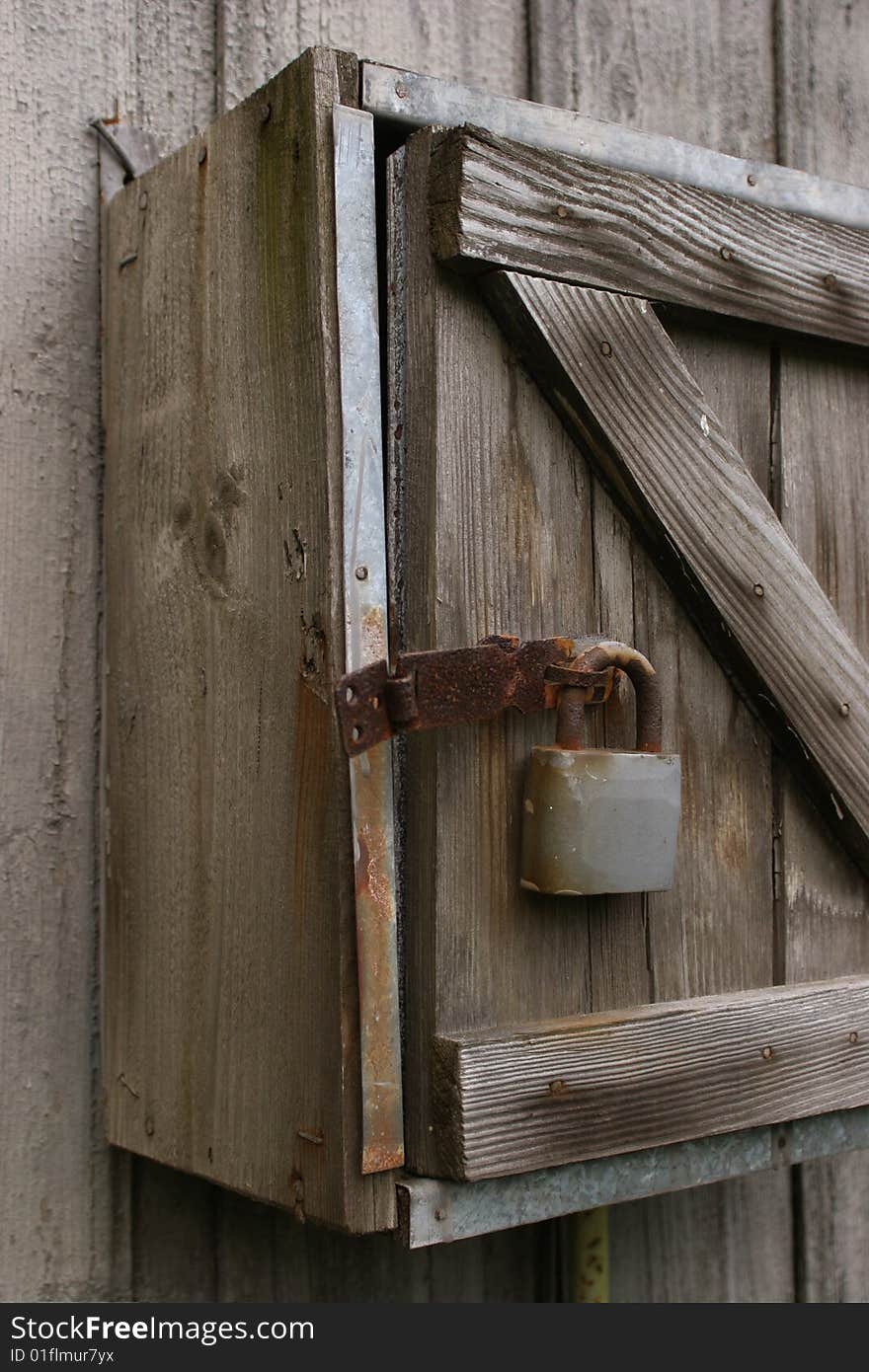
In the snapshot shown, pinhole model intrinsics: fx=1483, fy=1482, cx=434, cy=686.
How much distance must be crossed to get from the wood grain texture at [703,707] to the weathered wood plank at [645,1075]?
0.11 feet

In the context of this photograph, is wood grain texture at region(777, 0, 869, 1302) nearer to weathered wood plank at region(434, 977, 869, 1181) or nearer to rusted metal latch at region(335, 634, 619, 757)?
weathered wood plank at region(434, 977, 869, 1181)

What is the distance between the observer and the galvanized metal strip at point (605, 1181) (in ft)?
3.05

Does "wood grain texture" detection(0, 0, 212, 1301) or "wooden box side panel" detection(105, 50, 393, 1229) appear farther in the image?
"wood grain texture" detection(0, 0, 212, 1301)

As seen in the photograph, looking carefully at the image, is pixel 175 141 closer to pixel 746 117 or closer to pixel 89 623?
pixel 89 623

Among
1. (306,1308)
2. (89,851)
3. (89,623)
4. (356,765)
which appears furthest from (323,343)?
(306,1308)

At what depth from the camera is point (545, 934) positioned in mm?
982

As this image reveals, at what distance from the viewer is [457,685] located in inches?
36.1

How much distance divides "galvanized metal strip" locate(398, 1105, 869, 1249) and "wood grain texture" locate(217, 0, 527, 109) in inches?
36.0

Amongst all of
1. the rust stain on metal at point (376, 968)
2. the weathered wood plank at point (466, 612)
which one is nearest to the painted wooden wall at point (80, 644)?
the weathered wood plank at point (466, 612)

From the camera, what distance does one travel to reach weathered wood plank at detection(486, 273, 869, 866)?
0.99 metres

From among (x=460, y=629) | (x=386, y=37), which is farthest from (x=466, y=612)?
(x=386, y=37)

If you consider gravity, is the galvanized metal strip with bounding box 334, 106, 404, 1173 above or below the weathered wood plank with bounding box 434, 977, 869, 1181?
above

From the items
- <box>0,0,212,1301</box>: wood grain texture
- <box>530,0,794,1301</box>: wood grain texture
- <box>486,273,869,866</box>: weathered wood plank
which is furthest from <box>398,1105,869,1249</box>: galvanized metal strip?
<box>0,0,212,1301</box>: wood grain texture

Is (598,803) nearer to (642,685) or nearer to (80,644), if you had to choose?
(642,685)
